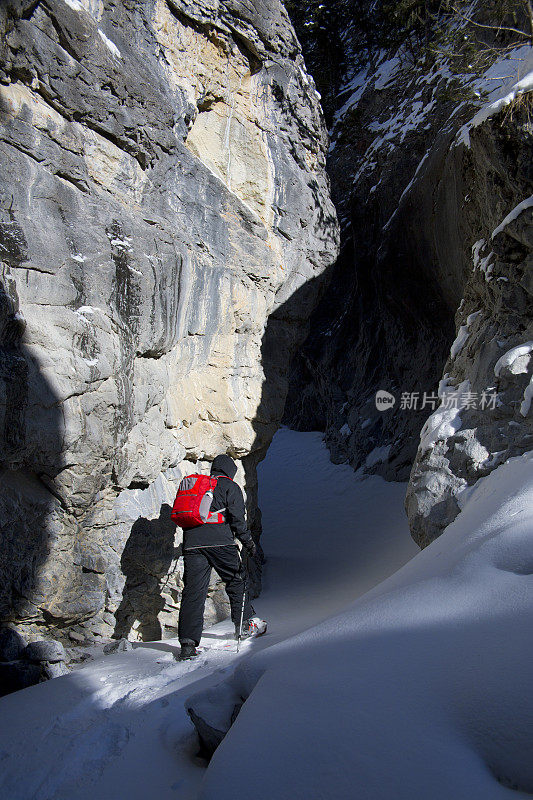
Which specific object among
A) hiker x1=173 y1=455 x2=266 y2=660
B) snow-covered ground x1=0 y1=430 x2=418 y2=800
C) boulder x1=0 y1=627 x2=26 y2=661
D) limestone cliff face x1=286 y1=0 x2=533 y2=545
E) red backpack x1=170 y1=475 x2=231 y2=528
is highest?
limestone cliff face x1=286 y1=0 x2=533 y2=545

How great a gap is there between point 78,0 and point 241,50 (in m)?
2.99

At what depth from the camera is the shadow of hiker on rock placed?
281 inches

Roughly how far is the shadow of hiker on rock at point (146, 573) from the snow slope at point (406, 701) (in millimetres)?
4641

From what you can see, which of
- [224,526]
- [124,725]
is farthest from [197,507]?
[124,725]

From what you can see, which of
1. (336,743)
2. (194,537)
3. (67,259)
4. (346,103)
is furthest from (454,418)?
(346,103)

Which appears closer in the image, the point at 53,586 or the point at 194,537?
the point at 194,537

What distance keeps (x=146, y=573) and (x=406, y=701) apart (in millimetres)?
5856

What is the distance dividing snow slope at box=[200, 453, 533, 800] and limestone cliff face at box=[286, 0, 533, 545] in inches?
106

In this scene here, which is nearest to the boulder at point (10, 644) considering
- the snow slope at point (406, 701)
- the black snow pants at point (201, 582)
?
the black snow pants at point (201, 582)

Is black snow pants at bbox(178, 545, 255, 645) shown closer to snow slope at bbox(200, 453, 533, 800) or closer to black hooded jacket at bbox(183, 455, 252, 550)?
black hooded jacket at bbox(183, 455, 252, 550)

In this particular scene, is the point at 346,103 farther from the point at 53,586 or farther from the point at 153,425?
the point at 53,586

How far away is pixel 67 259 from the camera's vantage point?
6.57 meters

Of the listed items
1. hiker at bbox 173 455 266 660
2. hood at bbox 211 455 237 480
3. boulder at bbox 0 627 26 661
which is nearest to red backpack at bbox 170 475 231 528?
hiker at bbox 173 455 266 660

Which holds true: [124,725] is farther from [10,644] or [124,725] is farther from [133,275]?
[133,275]
